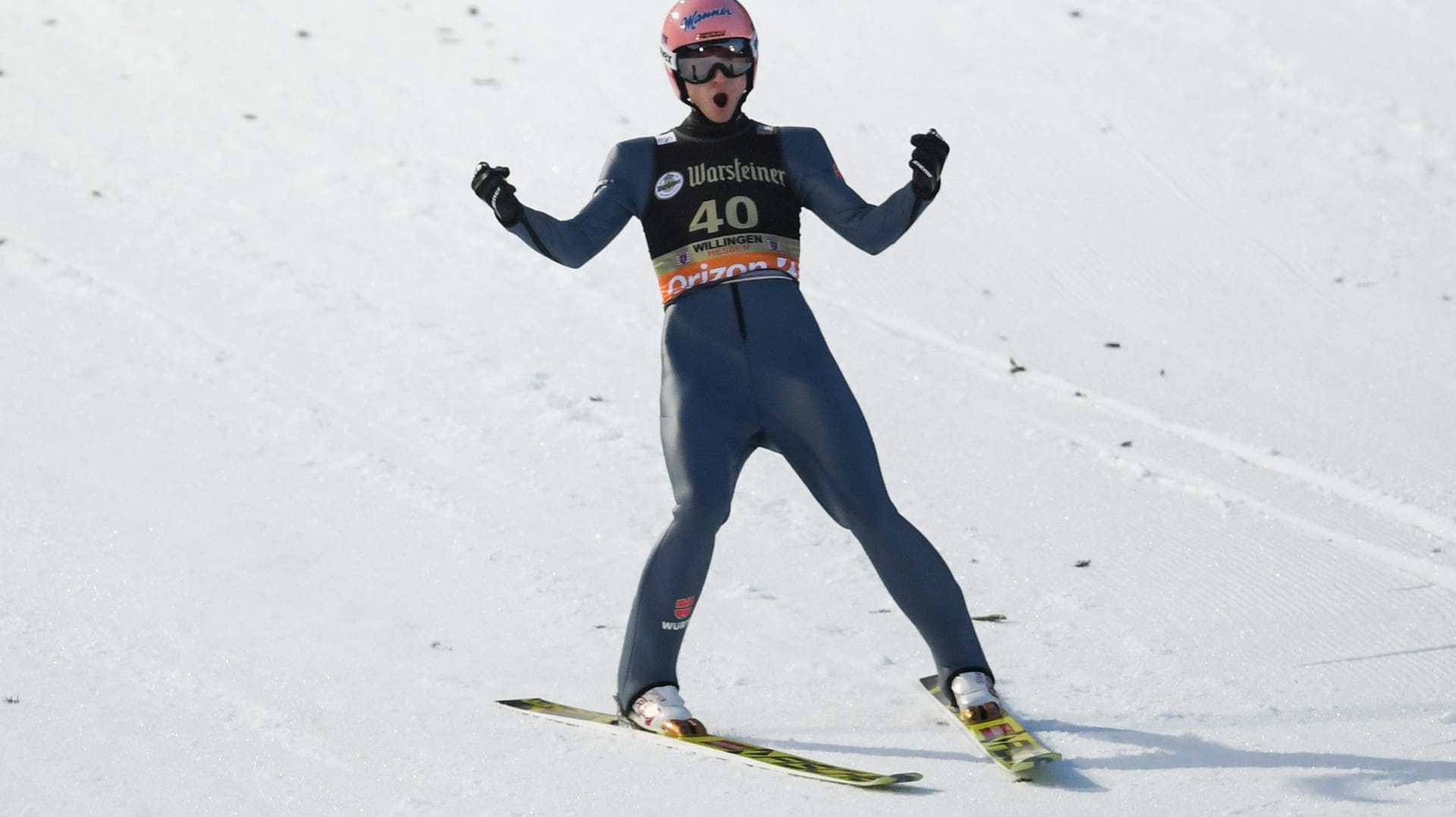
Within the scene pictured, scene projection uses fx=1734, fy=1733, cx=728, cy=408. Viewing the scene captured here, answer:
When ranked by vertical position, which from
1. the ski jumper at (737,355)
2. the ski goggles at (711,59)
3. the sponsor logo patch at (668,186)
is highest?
the ski goggles at (711,59)

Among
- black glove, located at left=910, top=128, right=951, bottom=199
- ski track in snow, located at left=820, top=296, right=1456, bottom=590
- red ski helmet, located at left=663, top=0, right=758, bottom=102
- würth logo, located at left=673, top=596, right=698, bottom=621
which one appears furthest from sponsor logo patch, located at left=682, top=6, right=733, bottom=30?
ski track in snow, located at left=820, top=296, right=1456, bottom=590

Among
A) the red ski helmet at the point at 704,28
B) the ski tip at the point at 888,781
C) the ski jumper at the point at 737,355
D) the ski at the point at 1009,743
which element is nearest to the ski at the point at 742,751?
the ski tip at the point at 888,781

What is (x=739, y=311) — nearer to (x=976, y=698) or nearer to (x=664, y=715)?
(x=664, y=715)

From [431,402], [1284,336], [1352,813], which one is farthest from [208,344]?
[1352,813]

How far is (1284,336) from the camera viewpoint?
7996 mm

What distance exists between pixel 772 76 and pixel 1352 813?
745 centimetres

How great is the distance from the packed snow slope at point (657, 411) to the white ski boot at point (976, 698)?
4.8 inches

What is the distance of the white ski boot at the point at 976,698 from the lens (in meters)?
4.52

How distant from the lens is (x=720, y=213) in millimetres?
4715

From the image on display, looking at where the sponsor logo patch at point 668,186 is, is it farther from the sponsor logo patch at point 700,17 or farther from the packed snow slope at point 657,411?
the packed snow slope at point 657,411

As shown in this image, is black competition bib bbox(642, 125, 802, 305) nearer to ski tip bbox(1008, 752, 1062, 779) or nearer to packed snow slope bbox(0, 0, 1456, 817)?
packed snow slope bbox(0, 0, 1456, 817)

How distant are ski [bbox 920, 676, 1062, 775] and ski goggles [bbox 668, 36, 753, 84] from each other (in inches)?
70.7

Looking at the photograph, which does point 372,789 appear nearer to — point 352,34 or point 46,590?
point 46,590

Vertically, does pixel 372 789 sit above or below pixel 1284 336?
below
